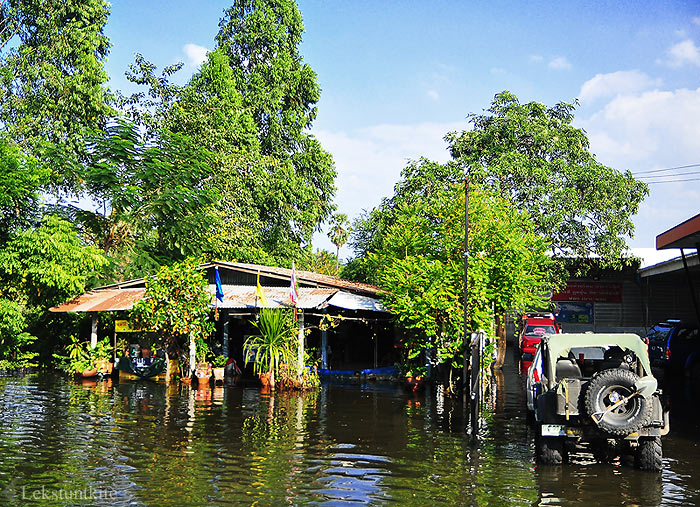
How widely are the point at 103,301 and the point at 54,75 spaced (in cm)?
1657

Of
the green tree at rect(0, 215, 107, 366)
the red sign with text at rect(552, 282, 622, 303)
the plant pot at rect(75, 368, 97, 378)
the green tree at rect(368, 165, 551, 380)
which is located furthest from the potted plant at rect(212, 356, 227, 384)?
the red sign with text at rect(552, 282, 622, 303)

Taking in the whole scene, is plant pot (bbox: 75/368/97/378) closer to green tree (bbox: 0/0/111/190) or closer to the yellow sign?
the yellow sign

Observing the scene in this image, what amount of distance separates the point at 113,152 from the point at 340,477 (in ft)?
83.4

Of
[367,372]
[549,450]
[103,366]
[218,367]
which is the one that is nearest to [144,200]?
[103,366]

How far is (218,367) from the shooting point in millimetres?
22859

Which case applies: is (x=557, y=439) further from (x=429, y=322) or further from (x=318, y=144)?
(x=318, y=144)

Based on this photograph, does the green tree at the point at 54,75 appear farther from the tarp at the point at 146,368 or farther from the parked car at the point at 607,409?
the parked car at the point at 607,409

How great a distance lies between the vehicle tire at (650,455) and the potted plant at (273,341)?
12.5 metres

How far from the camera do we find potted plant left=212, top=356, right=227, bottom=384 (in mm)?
22359

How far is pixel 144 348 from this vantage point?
26016 millimetres

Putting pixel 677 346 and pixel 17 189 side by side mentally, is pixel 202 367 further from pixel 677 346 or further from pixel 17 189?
pixel 677 346

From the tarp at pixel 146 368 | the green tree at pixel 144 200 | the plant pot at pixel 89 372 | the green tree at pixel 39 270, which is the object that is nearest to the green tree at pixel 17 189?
the green tree at pixel 39 270

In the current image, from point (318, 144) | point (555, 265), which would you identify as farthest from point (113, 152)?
point (555, 265)

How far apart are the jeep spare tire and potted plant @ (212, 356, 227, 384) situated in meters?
14.7
